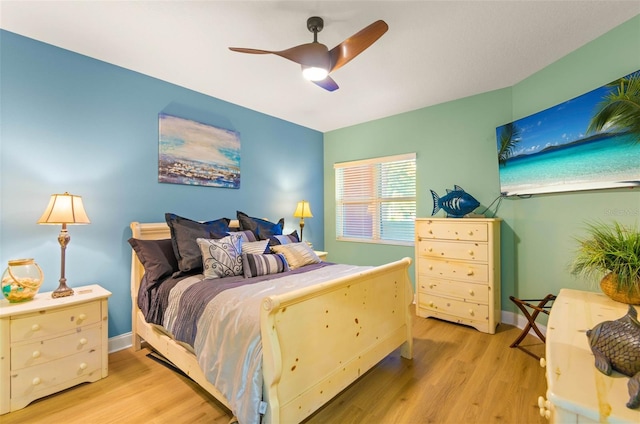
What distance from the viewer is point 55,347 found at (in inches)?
73.7

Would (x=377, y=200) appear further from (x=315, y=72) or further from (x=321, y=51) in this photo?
(x=321, y=51)

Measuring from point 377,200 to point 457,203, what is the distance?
4.02 ft

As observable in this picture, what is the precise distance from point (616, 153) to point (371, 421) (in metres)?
2.52

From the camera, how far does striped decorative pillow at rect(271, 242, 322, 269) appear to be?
105 inches

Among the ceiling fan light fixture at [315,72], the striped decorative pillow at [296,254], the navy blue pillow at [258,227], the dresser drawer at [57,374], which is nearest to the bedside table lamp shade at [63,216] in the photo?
the dresser drawer at [57,374]

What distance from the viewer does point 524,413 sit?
65.4 inches

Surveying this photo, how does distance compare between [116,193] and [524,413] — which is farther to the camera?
[116,193]

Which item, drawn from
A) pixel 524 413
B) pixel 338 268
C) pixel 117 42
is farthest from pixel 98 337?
pixel 524 413

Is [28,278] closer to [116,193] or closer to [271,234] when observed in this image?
[116,193]

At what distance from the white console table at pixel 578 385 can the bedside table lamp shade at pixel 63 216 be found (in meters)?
2.78

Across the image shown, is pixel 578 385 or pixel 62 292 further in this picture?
pixel 62 292

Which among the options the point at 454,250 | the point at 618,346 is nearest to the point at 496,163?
the point at 454,250

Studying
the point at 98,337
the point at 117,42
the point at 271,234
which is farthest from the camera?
the point at 271,234

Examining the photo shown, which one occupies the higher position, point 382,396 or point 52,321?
point 52,321
